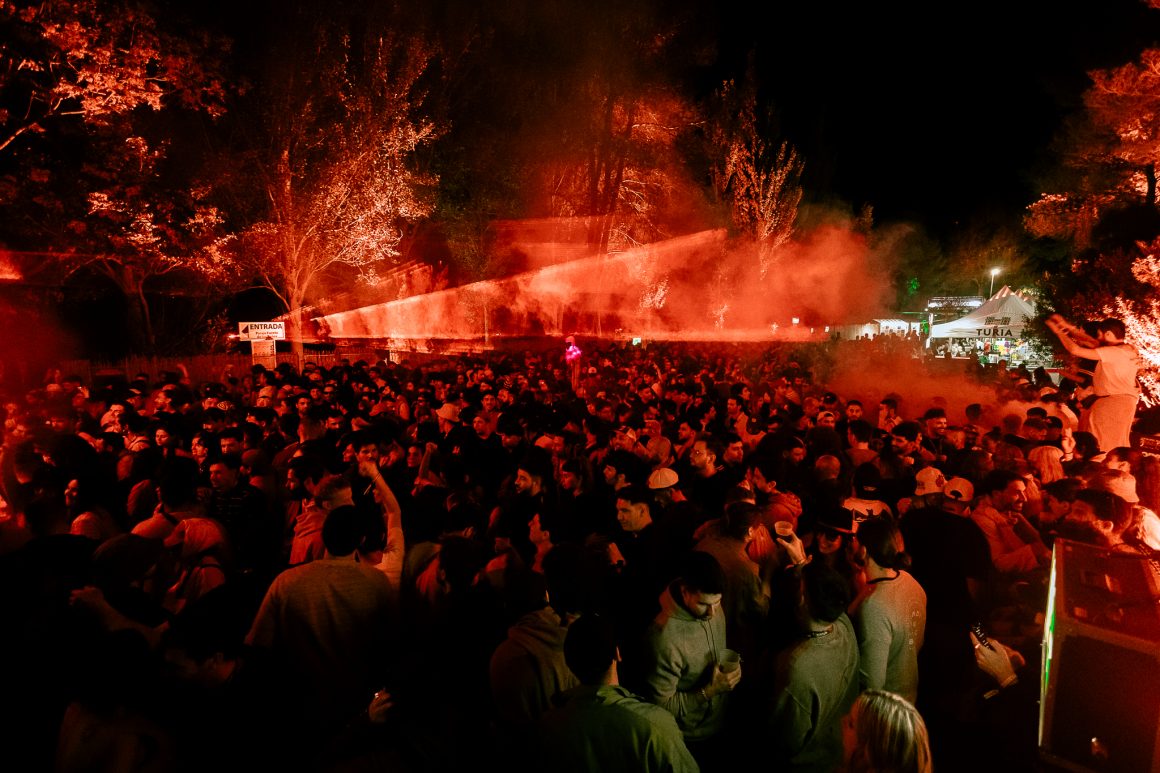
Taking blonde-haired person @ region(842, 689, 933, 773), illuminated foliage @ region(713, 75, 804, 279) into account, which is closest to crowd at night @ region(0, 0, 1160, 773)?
blonde-haired person @ region(842, 689, 933, 773)

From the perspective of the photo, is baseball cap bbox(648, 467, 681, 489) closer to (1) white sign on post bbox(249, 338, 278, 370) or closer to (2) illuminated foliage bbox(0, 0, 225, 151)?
(1) white sign on post bbox(249, 338, 278, 370)

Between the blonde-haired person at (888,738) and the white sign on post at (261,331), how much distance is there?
14342 mm

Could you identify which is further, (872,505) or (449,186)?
(449,186)

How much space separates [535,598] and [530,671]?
360 millimetres

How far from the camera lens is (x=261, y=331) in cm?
1402

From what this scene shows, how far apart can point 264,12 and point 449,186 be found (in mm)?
7813

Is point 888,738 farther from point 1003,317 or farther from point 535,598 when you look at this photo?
point 1003,317

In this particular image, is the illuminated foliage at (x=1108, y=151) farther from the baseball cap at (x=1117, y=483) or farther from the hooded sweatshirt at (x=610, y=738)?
the hooded sweatshirt at (x=610, y=738)

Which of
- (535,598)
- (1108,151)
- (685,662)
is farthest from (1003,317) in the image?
(535,598)

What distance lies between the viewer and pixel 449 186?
23.8 m

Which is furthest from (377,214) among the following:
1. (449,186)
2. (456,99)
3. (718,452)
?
(718,452)

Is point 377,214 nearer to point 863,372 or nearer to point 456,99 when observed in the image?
point 456,99

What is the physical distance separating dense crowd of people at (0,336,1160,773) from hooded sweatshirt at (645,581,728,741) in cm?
1

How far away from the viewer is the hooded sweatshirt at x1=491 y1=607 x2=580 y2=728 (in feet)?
8.11
